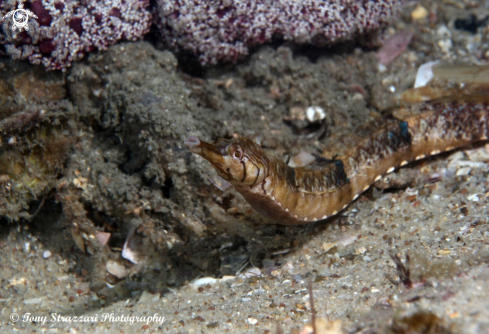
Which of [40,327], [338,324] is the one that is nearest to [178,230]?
[40,327]

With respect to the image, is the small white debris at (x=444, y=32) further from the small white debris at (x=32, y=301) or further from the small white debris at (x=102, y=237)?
the small white debris at (x=32, y=301)

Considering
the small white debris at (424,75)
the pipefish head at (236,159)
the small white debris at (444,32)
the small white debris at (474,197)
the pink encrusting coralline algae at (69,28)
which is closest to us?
the pipefish head at (236,159)

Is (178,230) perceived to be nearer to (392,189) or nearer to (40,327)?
(40,327)

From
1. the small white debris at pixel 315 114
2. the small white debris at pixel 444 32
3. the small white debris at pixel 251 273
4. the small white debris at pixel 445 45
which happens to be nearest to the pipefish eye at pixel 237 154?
the small white debris at pixel 251 273

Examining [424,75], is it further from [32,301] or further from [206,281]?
[32,301]

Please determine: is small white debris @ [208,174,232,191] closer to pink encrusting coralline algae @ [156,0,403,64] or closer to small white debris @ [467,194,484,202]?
pink encrusting coralline algae @ [156,0,403,64]
